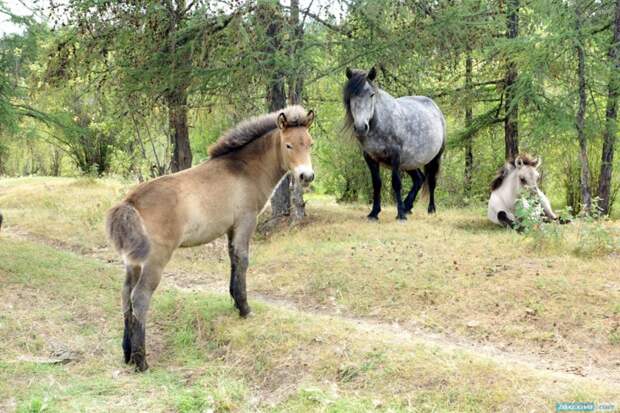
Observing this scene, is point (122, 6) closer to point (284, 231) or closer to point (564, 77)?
point (284, 231)

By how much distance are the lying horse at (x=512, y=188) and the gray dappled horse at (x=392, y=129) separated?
1.77 meters

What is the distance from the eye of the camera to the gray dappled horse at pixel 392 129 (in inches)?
420

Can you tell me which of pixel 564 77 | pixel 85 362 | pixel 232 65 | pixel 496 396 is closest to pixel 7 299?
pixel 85 362

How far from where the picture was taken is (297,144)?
6.42 meters

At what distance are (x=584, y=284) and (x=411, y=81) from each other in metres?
7.32

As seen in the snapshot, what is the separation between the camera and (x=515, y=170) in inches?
427

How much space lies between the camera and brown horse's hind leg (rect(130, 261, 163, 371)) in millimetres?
5672

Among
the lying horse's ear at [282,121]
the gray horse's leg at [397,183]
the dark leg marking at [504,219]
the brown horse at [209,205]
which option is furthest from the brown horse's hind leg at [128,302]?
the dark leg marking at [504,219]

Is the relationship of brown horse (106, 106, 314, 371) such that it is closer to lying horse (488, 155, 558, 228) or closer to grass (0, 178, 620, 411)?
grass (0, 178, 620, 411)

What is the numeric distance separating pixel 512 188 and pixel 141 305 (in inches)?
297

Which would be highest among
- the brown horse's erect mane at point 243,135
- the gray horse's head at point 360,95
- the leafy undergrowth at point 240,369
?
the gray horse's head at point 360,95

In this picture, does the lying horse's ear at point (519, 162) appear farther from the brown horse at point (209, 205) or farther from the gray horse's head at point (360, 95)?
the brown horse at point (209, 205)

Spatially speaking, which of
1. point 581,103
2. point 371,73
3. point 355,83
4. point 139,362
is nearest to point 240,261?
point 139,362

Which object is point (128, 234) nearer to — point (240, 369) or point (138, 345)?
point (138, 345)
